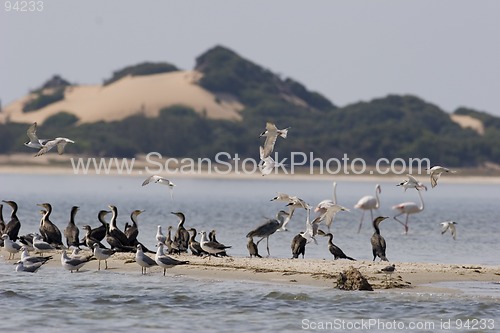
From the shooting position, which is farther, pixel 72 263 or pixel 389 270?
pixel 72 263

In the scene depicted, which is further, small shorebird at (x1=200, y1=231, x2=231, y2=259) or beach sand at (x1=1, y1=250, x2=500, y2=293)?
small shorebird at (x1=200, y1=231, x2=231, y2=259)

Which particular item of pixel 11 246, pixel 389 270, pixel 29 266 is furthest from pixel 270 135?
pixel 11 246

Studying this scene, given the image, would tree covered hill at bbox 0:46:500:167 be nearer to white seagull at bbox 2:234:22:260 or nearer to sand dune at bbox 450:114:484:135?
sand dune at bbox 450:114:484:135

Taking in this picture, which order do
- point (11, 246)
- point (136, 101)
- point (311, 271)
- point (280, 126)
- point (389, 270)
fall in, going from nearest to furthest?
point (389, 270), point (311, 271), point (11, 246), point (280, 126), point (136, 101)

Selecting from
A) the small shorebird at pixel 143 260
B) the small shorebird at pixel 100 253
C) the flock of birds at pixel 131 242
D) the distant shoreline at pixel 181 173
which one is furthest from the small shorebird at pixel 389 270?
the distant shoreline at pixel 181 173

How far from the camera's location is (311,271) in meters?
19.3

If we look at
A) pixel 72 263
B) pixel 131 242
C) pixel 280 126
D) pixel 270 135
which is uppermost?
pixel 280 126

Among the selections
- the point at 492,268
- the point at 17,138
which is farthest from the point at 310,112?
the point at 492,268

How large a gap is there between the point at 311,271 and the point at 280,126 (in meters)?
108

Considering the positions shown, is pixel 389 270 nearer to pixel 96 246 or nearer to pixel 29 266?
pixel 96 246

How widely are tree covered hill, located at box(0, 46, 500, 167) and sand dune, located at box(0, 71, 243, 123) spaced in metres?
2.62

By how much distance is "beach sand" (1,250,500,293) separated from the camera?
1841 centimetres

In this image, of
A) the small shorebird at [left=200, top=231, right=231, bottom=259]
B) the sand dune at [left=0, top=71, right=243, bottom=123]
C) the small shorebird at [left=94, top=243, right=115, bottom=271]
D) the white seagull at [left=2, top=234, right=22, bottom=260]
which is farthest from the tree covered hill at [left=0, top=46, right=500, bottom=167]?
the small shorebird at [left=94, top=243, right=115, bottom=271]

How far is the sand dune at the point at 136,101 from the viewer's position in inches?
5522
